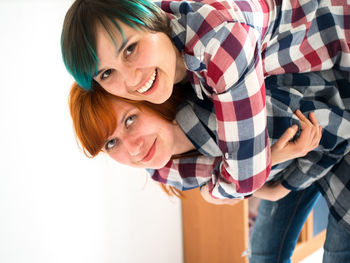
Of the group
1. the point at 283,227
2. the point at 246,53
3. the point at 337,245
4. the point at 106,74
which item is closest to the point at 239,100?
the point at 246,53

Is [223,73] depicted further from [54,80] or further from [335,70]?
[54,80]

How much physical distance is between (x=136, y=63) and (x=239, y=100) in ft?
0.85

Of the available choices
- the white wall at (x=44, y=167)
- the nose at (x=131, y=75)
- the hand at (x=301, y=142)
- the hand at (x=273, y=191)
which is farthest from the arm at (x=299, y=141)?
the white wall at (x=44, y=167)

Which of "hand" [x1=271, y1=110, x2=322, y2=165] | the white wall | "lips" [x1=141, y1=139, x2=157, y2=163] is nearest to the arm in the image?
"hand" [x1=271, y1=110, x2=322, y2=165]

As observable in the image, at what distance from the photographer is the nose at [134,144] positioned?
3.73ft

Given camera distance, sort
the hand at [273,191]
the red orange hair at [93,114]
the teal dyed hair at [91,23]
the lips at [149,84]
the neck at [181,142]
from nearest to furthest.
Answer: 1. the teal dyed hair at [91,23]
2. the lips at [149,84]
3. the red orange hair at [93,114]
4. the neck at [181,142]
5. the hand at [273,191]

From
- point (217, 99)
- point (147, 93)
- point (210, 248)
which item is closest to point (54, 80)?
point (147, 93)

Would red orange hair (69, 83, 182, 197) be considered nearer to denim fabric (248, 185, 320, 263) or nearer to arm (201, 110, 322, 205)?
arm (201, 110, 322, 205)

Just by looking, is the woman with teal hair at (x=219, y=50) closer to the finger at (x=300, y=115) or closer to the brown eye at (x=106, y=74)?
the brown eye at (x=106, y=74)

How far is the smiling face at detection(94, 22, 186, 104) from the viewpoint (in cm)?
87

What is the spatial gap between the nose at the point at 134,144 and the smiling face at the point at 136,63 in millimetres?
174

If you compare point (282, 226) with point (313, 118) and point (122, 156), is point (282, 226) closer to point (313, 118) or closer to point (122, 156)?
point (313, 118)

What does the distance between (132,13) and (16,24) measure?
2.56 ft

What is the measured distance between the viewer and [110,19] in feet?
2.78
